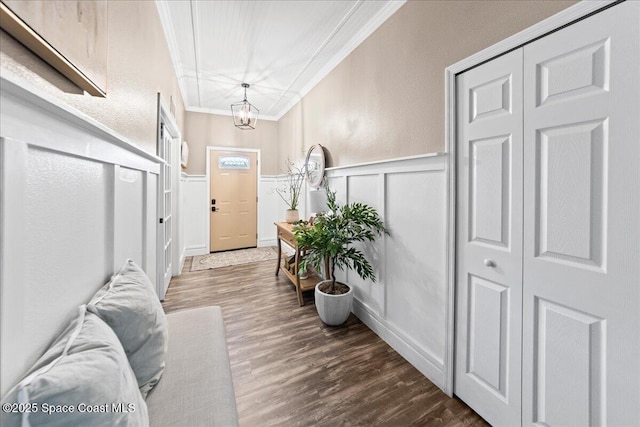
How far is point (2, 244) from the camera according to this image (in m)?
0.58

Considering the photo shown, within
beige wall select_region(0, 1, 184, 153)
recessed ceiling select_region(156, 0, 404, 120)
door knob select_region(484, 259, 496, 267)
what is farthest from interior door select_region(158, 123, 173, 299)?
door knob select_region(484, 259, 496, 267)

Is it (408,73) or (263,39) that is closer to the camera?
(408,73)

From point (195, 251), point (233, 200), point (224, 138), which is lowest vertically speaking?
point (195, 251)

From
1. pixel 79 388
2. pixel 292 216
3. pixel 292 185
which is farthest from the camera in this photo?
pixel 292 185

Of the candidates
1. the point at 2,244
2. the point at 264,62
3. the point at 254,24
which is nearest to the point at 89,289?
the point at 2,244

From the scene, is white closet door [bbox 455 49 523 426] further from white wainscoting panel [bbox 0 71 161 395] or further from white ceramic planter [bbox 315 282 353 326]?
white wainscoting panel [bbox 0 71 161 395]

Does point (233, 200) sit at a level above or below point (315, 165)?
below

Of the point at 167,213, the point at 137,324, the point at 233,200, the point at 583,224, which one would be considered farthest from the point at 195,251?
the point at 583,224

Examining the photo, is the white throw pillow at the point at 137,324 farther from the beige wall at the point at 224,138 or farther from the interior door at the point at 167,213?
the beige wall at the point at 224,138

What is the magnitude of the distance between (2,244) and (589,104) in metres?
1.90

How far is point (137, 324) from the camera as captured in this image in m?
0.95

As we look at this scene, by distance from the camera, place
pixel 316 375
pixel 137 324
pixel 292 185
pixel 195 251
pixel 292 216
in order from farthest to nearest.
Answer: pixel 195 251 → pixel 292 185 → pixel 292 216 → pixel 316 375 → pixel 137 324

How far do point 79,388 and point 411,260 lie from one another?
1795mm

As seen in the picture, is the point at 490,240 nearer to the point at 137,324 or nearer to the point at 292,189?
the point at 137,324
